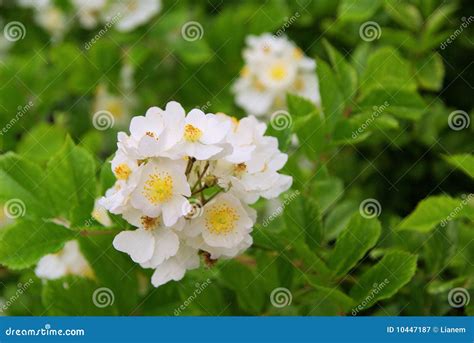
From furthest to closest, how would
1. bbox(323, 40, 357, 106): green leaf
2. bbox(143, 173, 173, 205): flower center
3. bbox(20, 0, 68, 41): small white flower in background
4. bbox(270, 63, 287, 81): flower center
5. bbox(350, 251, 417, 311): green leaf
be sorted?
bbox(20, 0, 68, 41): small white flower in background → bbox(270, 63, 287, 81): flower center → bbox(323, 40, 357, 106): green leaf → bbox(350, 251, 417, 311): green leaf → bbox(143, 173, 173, 205): flower center

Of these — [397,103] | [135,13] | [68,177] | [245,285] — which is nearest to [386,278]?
[245,285]

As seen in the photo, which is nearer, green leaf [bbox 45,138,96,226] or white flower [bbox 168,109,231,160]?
white flower [bbox 168,109,231,160]

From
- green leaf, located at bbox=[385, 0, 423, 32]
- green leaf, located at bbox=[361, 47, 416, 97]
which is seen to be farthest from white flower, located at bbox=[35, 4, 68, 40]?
green leaf, located at bbox=[361, 47, 416, 97]

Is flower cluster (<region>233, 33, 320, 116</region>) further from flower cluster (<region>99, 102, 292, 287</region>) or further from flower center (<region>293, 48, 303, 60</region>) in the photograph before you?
flower cluster (<region>99, 102, 292, 287</region>)

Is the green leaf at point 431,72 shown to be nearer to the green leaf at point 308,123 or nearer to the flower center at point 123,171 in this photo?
the green leaf at point 308,123

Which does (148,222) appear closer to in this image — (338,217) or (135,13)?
(338,217)
